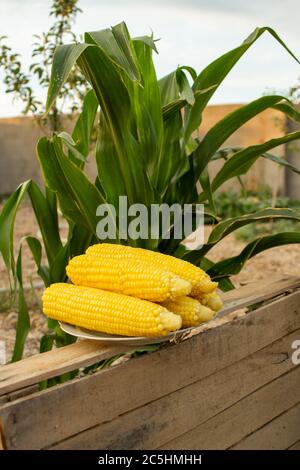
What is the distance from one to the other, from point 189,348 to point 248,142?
8.17 meters

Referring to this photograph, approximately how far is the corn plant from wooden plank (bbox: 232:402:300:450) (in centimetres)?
44

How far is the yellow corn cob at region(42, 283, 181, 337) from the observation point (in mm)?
1222

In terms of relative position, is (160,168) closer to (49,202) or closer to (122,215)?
(122,215)

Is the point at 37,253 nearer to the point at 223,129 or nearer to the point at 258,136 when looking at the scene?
the point at 223,129

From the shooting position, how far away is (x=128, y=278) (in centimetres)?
129

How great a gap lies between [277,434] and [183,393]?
1.53 ft

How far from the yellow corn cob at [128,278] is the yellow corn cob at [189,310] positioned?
0.21 ft

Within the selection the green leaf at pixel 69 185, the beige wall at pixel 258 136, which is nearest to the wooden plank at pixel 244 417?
the green leaf at pixel 69 185

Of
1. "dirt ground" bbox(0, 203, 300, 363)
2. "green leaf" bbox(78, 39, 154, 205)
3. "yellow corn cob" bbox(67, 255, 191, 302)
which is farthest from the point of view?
"dirt ground" bbox(0, 203, 300, 363)

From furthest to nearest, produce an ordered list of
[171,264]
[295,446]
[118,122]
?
[295,446] → [118,122] → [171,264]

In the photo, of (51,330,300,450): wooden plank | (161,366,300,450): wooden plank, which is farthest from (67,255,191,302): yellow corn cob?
(161,366,300,450): wooden plank

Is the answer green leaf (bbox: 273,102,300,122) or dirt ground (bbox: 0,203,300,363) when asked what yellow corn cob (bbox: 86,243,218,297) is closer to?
green leaf (bbox: 273,102,300,122)

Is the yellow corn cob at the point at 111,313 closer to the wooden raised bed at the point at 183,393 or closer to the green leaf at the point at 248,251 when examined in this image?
the wooden raised bed at the point at 183,393
